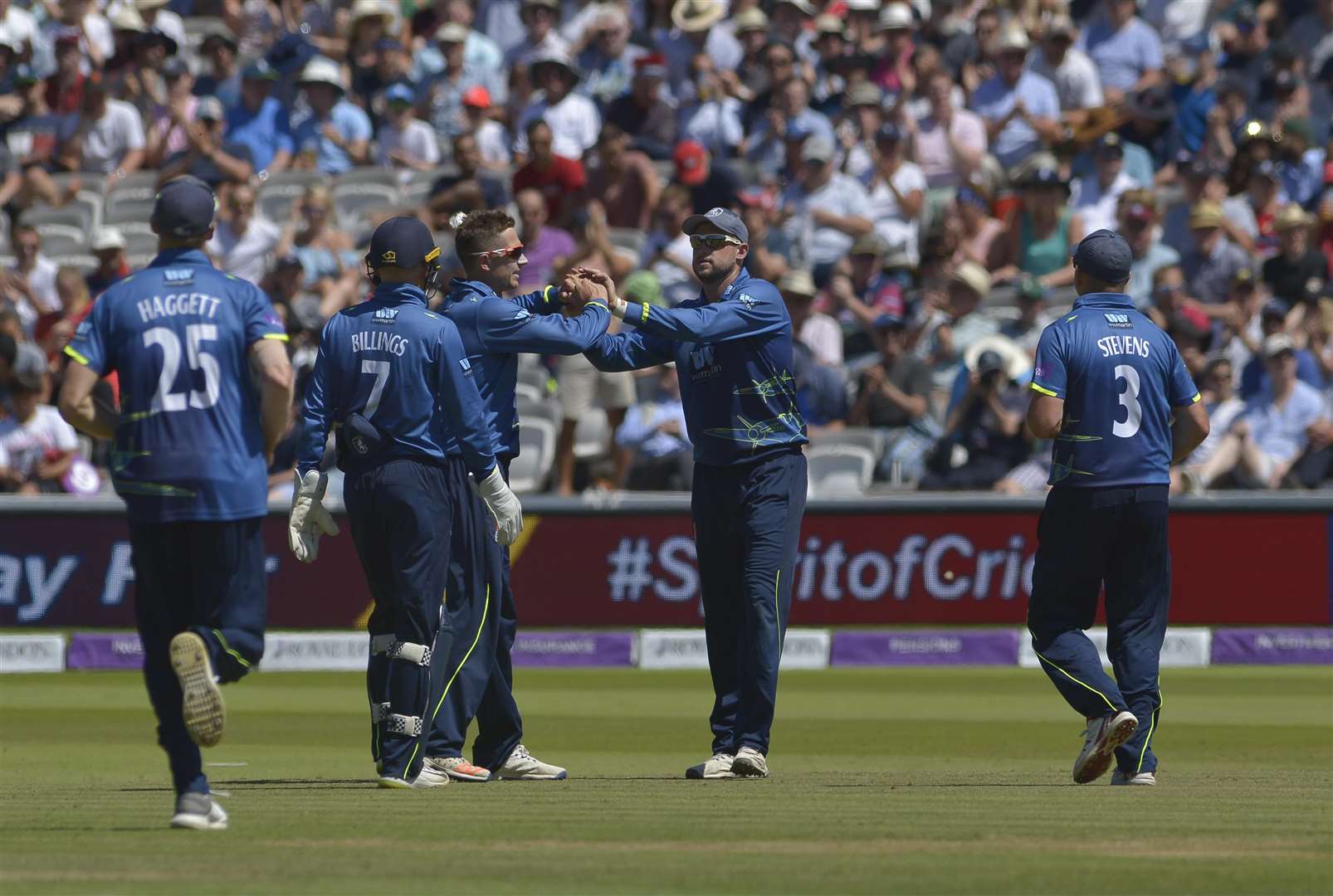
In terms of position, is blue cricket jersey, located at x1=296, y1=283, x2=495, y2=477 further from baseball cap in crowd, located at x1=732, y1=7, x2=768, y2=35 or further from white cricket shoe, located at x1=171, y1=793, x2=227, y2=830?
baseball cap in crowd, located at x1=732, y1=7, x2=768, y2=35

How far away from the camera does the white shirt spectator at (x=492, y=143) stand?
2148 centimetres

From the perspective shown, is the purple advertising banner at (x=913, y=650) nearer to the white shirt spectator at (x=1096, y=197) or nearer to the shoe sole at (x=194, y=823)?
the white shirt spectator at (x=1096, y=197)

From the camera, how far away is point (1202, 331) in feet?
55.3

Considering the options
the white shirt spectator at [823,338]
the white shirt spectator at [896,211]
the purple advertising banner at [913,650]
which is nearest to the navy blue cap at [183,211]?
the purple advertising banner at [913,650]

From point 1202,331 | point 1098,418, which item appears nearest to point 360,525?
point 1098,418

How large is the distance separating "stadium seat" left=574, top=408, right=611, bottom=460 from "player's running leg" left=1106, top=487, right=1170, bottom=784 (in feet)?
30.8

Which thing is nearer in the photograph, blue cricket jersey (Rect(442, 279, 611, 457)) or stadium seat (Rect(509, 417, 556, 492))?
blue cricket jersey (Rect(442, 279, 611, 457))

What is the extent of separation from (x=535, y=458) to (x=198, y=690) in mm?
10935

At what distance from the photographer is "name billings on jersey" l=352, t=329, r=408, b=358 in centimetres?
843

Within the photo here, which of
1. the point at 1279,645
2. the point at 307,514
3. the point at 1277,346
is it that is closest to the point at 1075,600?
the point at 307,514

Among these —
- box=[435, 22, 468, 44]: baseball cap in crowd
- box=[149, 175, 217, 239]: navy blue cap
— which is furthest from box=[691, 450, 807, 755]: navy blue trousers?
box=[435, 22, 468, 44]: baseball cap in crowd

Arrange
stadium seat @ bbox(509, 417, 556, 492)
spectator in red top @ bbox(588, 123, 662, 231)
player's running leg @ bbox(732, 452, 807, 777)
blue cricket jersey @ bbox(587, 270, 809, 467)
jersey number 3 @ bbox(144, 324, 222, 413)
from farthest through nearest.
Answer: spectator in red top @ bbox(588, 123, 662, 231), stadium seat @ bbox(509, 417, 556, 492), blue cricket jersey @ bbox(587, 270, 809, 467), player's running leg @ bbox(732, 452, 807, 777), jersey number 3 @ bbox(144, 324, 222, 413)

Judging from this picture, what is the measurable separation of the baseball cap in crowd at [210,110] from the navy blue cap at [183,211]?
47.3 feet

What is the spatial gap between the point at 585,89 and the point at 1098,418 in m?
14.0
